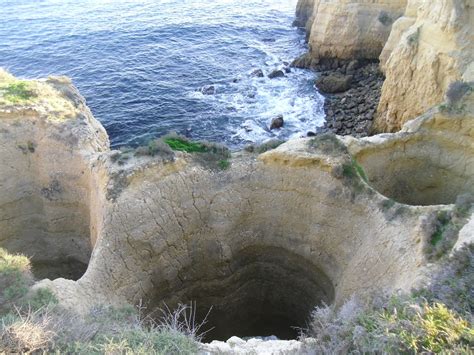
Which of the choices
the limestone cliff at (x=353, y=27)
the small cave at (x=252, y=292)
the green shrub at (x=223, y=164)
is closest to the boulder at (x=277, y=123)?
the limestone cliff at (x=353, y=27)

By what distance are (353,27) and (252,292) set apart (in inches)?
956

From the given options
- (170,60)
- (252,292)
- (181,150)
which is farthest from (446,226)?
(170,60)

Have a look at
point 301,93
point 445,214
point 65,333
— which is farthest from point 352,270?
point 301,93

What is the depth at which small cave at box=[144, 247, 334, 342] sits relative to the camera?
14.7m

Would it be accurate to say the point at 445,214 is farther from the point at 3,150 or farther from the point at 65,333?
the point at 3,150

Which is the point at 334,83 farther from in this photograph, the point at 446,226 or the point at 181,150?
the point at 446,226

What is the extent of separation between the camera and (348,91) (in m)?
30.6

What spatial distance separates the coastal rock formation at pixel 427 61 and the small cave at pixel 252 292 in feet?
Result: 34.9

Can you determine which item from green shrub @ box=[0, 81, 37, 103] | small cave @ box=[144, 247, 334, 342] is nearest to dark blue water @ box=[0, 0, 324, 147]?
green shrub @ box=[0, 81, 37, 103]

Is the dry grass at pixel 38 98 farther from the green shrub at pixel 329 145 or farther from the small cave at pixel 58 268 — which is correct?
the green shrub at pixel 329 145

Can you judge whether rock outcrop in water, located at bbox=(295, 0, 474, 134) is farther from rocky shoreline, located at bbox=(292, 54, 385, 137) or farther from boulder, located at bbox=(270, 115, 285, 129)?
boulder, located at bbox=(270, 115, 285, 129)

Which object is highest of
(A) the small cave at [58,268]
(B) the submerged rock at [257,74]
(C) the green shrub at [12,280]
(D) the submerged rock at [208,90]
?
(C) the green shrub at [12,280]

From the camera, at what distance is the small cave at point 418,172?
14922mm

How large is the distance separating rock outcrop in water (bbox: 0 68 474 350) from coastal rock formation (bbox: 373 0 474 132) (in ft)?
17.0
